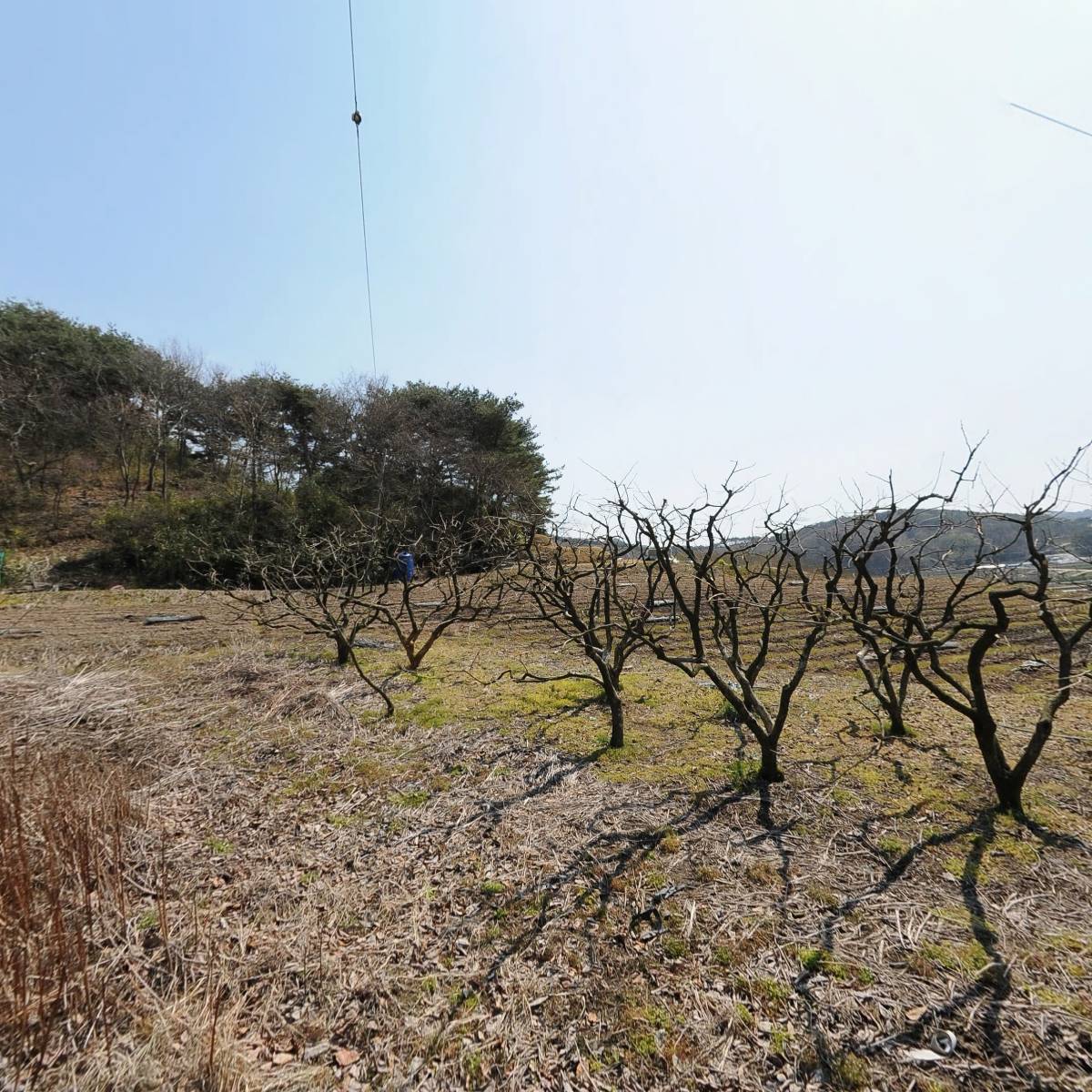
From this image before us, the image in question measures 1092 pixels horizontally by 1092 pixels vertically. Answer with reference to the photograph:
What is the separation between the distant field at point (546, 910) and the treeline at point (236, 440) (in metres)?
12.6

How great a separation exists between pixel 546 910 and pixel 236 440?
2133cm

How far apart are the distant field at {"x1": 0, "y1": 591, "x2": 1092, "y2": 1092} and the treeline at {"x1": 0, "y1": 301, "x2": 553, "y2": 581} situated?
1260cm

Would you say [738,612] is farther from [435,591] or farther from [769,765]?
[435,591]

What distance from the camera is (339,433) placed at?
18891mm

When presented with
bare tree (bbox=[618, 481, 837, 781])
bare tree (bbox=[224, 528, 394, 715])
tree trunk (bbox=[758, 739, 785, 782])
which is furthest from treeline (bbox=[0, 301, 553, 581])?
tree trunk (bbox=[758, 739, 785, 782])

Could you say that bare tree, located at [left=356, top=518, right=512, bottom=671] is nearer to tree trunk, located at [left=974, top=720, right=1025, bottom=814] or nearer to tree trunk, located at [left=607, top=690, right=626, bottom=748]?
tree trunk, located at [left=607, top=690, right=626, bottom=748]

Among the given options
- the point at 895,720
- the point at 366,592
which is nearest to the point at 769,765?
the point at 895,720

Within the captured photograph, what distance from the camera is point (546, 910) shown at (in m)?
2.20

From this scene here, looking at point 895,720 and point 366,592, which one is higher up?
point 366,592

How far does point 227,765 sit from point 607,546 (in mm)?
3721

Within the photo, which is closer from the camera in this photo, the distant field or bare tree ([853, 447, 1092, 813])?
the distant field

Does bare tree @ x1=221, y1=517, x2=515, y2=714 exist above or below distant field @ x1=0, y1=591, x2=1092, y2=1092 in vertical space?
above

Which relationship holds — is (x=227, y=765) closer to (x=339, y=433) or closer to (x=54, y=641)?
(x=54, y=641)

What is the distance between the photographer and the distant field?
156 centimetres
